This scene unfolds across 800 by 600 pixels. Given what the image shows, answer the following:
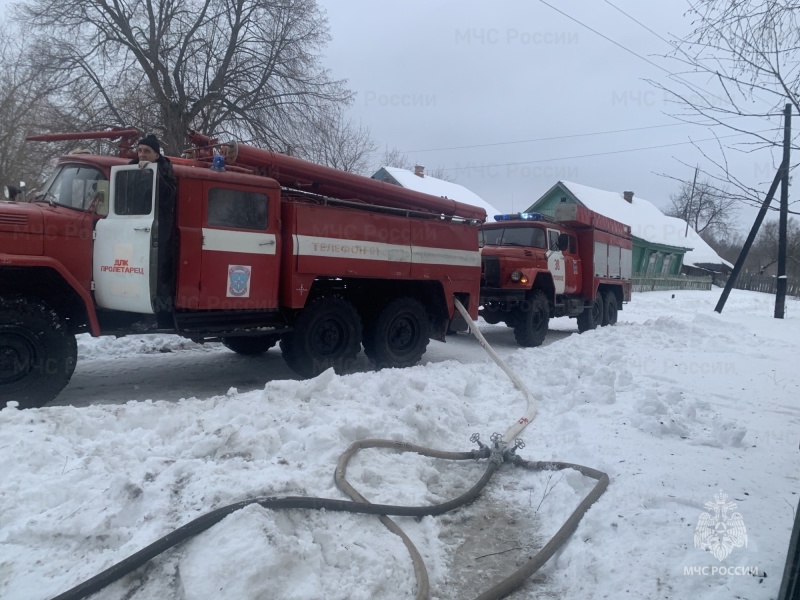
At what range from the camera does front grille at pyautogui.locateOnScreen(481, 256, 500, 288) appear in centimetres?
1202

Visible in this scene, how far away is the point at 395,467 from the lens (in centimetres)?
444

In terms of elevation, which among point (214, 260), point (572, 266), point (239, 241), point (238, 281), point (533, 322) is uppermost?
point (572, 266)

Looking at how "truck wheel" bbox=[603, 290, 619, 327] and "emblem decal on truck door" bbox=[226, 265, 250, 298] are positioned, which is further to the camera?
"truck wheel" bbox=[603, 290, 619, 327]

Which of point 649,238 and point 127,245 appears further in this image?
point 649,238

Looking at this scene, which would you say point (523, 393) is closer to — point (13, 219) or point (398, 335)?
point (398, 335)

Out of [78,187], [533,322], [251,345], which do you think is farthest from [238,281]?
[533,322]

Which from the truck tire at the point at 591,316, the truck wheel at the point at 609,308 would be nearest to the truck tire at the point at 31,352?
the truck tire at the point at 591,316

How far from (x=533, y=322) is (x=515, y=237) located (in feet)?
6.53

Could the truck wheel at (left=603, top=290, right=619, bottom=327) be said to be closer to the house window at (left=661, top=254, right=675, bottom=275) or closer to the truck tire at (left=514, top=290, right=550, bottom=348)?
the truck tire at (left=514, top=290, right=550, bottom=348)

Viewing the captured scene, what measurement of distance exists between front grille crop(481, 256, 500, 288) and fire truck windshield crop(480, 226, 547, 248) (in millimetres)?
980

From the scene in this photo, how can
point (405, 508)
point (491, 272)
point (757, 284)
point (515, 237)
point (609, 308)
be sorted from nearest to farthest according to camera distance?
point (405, 508) → point (491, 272) → point (515, 237) → point (609, 308) → point (757, 284)

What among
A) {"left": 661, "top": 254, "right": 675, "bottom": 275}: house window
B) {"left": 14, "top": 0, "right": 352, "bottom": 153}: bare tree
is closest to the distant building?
{"left": 661, "top": 254, "right": 675, "bottom": 275}: house window

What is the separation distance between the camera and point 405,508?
3.71m

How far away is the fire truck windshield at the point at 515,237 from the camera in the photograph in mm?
12852
